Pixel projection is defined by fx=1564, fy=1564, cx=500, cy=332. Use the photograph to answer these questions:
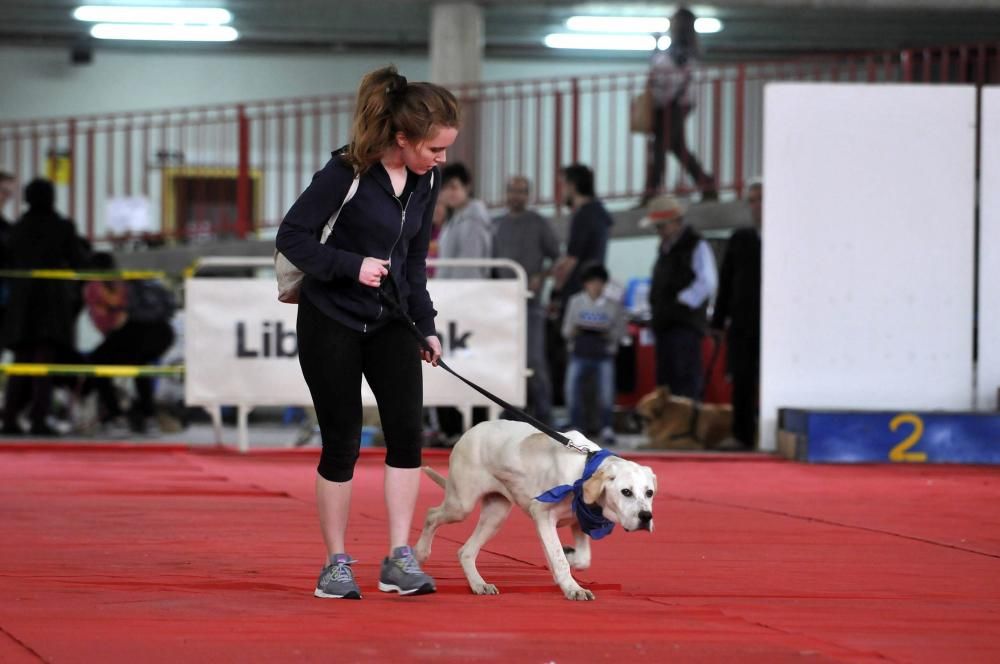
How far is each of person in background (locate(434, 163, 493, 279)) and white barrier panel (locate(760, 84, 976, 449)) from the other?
183cm

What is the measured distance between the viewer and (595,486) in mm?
3949

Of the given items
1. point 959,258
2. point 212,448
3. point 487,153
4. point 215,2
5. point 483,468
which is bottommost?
point 212,448

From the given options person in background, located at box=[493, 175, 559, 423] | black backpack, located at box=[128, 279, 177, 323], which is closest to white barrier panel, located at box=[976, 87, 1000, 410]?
person in background, located at box=[493, 175, 559, 423]

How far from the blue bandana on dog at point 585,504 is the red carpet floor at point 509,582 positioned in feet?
0.68

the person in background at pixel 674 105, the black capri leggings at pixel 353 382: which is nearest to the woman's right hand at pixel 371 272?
the black capri leggings at pixel 353 382

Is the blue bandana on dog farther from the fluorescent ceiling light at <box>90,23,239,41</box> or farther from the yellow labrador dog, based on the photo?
the fluorescent ceiling light at <box>90,23,239,41</box>

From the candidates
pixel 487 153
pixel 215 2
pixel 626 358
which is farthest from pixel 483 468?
pixel 215 2

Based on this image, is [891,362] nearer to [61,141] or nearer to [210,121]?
[210,121]

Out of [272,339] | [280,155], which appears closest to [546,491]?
[272,339]

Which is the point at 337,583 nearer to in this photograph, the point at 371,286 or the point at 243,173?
the point at 371,286

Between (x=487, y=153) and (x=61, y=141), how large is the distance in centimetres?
576

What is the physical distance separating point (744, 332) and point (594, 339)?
1194 millimetres

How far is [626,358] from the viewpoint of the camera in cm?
1384

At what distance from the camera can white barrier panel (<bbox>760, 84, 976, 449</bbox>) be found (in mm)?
10016
